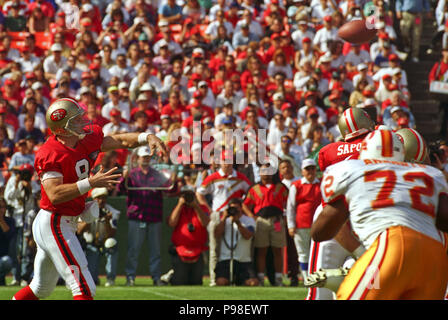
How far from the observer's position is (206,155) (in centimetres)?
1306

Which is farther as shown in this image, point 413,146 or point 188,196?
point 188,196

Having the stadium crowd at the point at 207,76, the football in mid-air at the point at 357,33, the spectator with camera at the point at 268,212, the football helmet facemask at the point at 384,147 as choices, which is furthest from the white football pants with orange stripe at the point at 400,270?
the spectator with camera at the point at 268,212

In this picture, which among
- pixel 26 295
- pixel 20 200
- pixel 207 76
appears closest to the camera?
pixel 26 295

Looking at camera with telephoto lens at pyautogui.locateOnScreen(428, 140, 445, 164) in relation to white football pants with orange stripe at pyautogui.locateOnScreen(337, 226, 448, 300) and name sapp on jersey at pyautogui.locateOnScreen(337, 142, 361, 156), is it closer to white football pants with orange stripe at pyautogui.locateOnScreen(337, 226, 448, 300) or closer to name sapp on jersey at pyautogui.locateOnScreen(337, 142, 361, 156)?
name sapp on jersey at pyautogui.locateOnScreen(337, 142, 361, 156)

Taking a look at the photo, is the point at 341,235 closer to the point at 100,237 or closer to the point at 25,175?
the point at 100,237

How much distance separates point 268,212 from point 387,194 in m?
7.50

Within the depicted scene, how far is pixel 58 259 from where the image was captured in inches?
246

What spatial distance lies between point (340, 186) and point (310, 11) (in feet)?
43.9

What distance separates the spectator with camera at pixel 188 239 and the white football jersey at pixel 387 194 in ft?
23.5

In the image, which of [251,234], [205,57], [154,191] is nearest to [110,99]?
[205,57]

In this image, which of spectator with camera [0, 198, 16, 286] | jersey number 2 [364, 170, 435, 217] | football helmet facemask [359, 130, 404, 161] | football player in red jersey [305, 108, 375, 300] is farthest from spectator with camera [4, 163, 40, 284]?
jersey number 2 [364, 170, 435, 217]

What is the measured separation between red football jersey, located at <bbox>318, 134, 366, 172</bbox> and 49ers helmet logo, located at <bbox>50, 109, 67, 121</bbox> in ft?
6.79

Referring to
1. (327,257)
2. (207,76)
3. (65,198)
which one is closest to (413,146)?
(327,257)

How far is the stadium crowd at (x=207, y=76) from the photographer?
1287 cm
